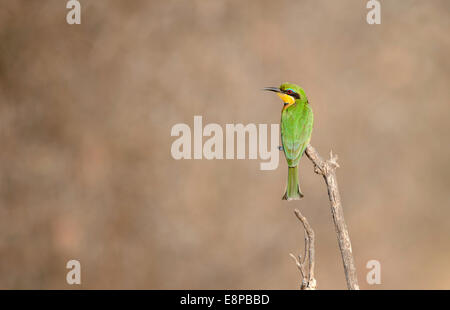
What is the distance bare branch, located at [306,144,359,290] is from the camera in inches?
82.4

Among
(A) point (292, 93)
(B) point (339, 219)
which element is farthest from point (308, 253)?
(A) point (292, 93)

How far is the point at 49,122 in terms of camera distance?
443 cm

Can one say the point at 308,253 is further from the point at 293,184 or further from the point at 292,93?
the point at 292,93

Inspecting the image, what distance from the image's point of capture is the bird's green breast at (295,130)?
2100 mm

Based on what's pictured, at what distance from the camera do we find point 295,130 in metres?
2.11

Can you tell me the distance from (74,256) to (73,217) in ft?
1.03

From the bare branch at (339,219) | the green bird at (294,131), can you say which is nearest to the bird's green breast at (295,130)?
the green bird at (294,131)

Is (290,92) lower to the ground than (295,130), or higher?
higher

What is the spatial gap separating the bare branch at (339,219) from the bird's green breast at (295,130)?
13 centimetres

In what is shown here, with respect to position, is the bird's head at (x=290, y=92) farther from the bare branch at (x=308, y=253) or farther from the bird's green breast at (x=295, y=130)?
the bare branch at (x=308, y=253)

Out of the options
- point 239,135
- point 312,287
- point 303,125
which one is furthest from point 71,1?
point 312,287

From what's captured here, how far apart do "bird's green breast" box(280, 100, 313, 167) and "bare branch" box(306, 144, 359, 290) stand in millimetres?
133

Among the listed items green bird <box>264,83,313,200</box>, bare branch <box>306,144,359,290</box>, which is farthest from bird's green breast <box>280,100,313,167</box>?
bare branch <box>306,144,359,290</box>
